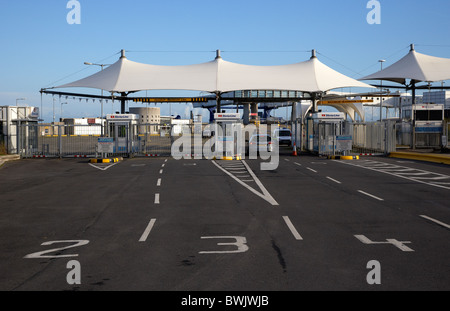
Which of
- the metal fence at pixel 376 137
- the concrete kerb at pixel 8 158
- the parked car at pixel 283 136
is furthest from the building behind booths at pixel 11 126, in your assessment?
the metal fence at pixel 376 137

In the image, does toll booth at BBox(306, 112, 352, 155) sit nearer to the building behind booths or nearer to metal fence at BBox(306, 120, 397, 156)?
metal fence at BBox(306, 120, 397, 156)

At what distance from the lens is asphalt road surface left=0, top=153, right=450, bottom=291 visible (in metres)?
6.78

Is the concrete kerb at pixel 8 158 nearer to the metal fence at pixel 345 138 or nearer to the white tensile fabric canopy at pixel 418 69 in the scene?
the metal fence at pixel 345 138

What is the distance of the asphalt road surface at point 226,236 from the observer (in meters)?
6.78

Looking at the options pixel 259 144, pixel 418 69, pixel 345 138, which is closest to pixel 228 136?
pixel 259 144

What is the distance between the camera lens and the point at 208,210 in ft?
41.6

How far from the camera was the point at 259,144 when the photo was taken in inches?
1423

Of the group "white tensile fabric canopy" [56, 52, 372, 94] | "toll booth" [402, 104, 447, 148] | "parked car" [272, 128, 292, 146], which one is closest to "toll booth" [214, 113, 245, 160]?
"white tensile fabric canopy" [56, 52, 372, 94]

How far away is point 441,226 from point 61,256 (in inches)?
305

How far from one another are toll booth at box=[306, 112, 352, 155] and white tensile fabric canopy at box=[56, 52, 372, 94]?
6206 mm

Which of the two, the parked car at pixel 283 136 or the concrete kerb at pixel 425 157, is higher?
the parked car at pixel 283 136

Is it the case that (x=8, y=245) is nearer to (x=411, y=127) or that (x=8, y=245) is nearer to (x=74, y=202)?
(x=74, y=202)

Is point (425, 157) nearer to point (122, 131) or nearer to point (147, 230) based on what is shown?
point (122, 131)

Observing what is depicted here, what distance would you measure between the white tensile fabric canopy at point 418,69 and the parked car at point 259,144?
16343 mm
